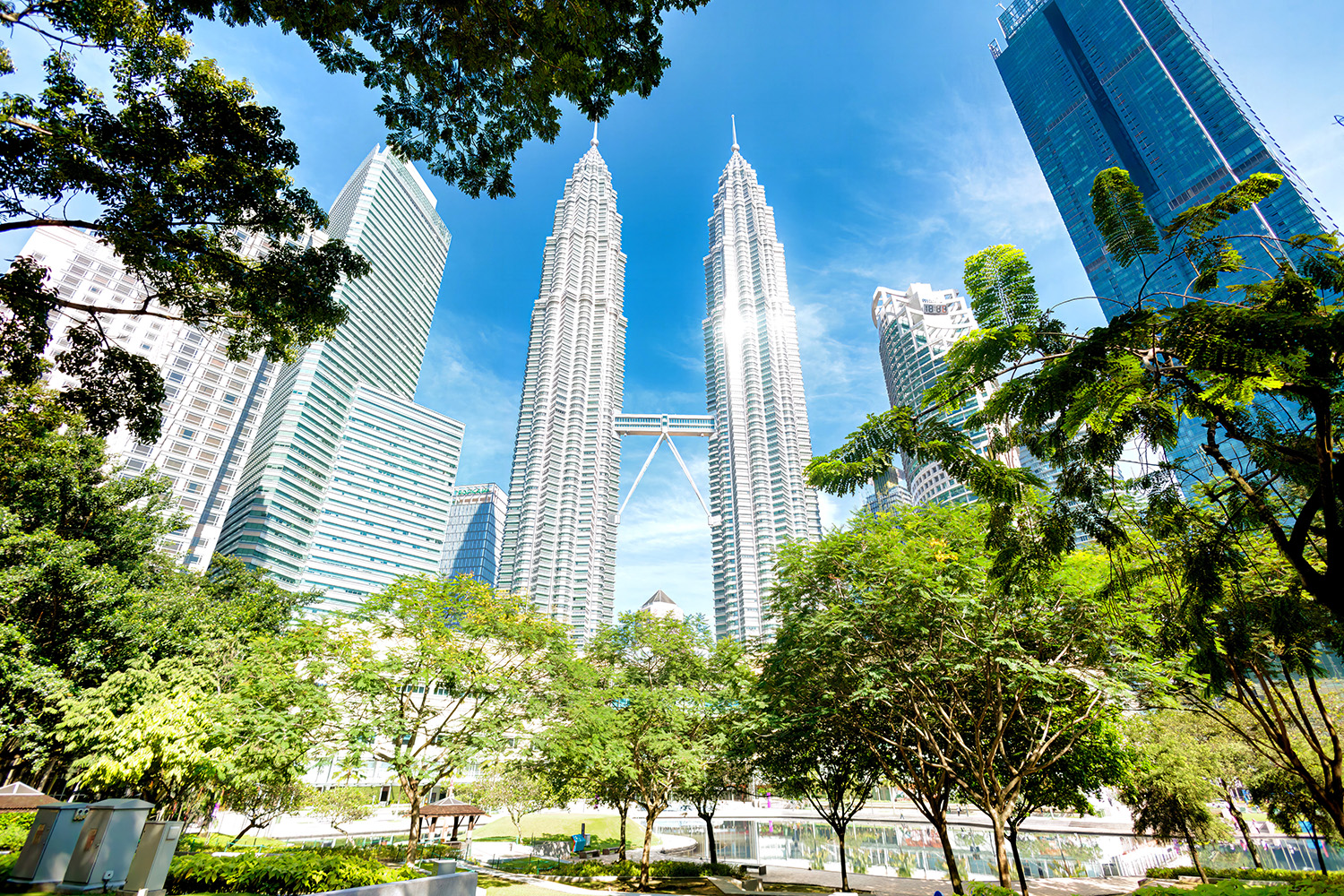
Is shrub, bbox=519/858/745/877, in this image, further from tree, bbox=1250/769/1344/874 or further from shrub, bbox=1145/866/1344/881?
tree, bbox=1250/769/1344/874

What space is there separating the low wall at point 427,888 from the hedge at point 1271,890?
1414cm

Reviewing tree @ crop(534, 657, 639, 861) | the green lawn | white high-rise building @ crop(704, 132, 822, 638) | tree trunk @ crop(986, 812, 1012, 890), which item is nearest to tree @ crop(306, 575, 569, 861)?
tree @ crop(534, 657, 639, 861)

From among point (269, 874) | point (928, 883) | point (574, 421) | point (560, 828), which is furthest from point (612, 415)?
point (269, 874)

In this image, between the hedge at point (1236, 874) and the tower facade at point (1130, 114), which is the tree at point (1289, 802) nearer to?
the hedge at point (1236, 874)

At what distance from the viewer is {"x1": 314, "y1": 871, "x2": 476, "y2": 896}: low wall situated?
12.1m

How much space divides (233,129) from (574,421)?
146781 mm

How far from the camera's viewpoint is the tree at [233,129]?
7.92 meters

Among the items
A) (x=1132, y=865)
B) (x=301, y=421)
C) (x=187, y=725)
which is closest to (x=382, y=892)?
(x=187, y=725)

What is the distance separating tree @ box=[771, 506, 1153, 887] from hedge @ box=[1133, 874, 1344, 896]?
134 inches

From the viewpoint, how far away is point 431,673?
65.1ft

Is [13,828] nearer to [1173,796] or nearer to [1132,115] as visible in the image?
[1173,796]

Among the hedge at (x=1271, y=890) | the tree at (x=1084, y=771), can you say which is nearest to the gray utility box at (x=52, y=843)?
the hedge at (x=1271, y=890)

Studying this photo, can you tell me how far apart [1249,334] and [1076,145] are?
560 ft

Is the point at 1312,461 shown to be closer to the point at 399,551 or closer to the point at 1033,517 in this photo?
the point at 1033,517
